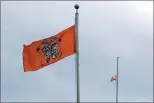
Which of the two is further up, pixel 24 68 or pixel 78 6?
pixel 78 6

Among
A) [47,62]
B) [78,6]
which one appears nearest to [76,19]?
[78,6]

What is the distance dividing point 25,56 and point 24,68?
0.61 meters

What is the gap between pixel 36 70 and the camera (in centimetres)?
2686

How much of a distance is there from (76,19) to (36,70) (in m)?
3.12

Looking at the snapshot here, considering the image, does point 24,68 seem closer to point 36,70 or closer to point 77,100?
point 36,70

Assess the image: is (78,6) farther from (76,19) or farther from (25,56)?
(25,56)

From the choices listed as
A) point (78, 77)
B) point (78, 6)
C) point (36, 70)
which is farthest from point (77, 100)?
point (78, 6)

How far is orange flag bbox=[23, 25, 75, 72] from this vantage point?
1054 inches

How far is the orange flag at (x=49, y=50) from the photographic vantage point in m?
26.8

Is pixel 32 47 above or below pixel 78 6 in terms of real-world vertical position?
below

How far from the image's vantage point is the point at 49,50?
26.9 metres

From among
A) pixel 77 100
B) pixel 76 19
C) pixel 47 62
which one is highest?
pixel 76 19

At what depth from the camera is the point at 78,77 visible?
25.6 metres

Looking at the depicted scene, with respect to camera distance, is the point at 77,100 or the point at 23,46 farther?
the point at 23,46
